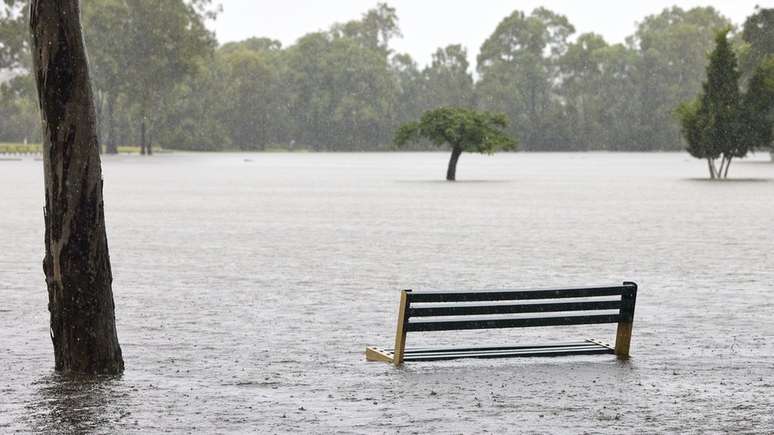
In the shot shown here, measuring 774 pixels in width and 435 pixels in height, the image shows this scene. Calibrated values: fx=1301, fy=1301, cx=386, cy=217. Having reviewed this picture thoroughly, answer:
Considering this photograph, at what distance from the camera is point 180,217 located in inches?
Answer: 1264

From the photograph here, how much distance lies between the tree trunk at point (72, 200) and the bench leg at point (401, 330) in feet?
7.45

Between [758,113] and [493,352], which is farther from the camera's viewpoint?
[758,113]

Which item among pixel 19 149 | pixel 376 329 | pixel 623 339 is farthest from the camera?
pixel 19 149

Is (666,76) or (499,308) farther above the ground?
(666,76)

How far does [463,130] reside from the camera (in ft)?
187

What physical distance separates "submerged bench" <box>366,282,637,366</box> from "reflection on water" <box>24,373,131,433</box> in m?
2.31

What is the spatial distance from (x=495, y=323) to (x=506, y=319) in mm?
127

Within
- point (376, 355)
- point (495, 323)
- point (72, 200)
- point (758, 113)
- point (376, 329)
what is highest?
point (758, 113)

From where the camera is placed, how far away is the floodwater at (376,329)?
8938mm

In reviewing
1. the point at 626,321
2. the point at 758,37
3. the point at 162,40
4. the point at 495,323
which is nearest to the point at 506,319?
the point at 495,323

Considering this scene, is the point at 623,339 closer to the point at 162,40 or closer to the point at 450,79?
the point at 162,40

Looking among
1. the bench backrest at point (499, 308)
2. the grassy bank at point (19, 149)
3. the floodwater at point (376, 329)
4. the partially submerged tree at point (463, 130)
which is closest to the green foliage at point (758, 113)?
the partially submerged tree at point (463, 130)

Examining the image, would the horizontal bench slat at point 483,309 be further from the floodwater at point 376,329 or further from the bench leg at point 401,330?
the floodwater at point 376,329

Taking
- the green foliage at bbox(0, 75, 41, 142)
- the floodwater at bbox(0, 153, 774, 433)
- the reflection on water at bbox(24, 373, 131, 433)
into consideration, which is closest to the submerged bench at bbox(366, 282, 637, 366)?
the floodwater at bbox(0, 153, 774, 433)
